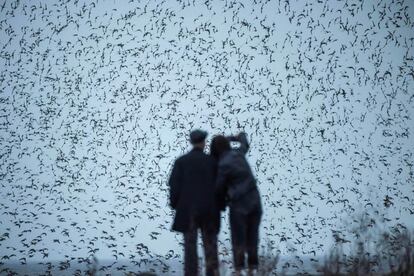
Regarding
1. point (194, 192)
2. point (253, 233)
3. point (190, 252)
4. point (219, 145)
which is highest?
point (219, 145)

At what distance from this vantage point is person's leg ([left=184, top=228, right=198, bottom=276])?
8.60m

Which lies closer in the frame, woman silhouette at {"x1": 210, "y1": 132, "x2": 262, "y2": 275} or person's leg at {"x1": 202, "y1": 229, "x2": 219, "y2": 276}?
person's leg at {"x1": 202, "y1": 229, "x2": 219, "y2": 276}

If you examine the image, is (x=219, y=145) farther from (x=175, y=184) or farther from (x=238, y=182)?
(x=175, y=184)

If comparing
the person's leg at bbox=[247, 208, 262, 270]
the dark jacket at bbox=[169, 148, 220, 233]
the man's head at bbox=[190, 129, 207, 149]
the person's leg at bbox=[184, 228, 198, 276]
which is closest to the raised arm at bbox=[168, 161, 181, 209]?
the dark jacket at bbox=[169, 148, 220, 233]

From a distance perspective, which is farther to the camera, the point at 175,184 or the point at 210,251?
the point at 175,184

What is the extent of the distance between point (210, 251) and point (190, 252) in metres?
0.38

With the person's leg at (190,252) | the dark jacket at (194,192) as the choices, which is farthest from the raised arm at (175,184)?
the person's leg at (190,252)

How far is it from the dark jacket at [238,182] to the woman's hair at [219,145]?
0.23 meters

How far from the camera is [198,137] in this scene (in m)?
8.89

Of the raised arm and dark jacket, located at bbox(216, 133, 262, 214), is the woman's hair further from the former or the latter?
the raised arm

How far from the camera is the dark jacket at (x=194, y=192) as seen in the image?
8.66 m

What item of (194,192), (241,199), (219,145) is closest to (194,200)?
(194,192)

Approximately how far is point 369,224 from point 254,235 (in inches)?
77.6

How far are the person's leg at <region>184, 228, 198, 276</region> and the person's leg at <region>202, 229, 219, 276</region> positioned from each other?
0.16 m
